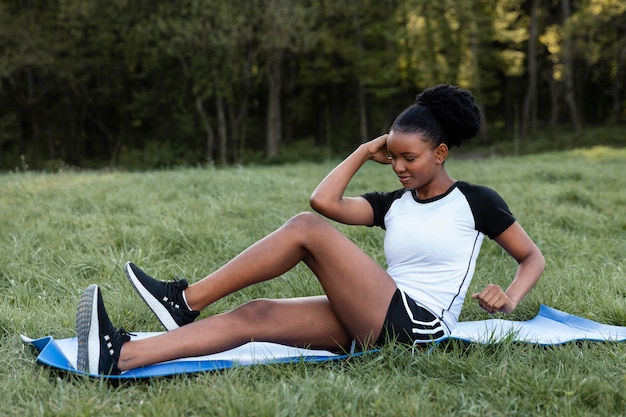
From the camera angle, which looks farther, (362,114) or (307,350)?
(362,114)

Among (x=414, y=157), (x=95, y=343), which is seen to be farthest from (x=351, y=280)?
(x=95, y=343)

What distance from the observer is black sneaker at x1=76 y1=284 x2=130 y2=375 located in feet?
7.98

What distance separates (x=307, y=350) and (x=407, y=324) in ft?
1.50

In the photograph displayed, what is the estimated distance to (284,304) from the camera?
2.77 metres

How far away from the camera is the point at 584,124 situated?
24.6m

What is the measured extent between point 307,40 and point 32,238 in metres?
15.7

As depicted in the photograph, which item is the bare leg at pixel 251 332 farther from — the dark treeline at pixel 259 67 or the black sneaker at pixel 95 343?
the dark treeline at pixel 259 67

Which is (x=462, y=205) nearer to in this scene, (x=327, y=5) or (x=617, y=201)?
(x=617, y=201)

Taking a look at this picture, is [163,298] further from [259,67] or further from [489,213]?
[259,67]

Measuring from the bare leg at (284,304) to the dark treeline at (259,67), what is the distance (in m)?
16.5

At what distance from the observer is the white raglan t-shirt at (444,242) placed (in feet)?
8.86

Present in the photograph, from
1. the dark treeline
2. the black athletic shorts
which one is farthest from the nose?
the dark treeline

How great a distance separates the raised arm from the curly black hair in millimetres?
238

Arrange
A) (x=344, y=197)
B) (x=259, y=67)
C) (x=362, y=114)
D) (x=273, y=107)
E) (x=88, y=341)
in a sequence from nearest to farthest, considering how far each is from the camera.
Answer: (x=88, y=341)
(x=344, y=197)
(x=273, y=107)
(x=259, y=67)
(x=362, y=114)
